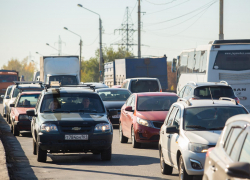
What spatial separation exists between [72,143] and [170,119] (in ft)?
8.25

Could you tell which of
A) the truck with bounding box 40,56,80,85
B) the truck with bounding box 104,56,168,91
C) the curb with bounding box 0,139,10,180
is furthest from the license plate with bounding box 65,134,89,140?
the truck with bounding box 40,56,80,85

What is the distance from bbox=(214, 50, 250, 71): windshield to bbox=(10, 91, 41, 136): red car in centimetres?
915

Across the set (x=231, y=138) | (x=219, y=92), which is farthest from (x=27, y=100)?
(x=231, y=138)

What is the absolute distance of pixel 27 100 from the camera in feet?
62.1

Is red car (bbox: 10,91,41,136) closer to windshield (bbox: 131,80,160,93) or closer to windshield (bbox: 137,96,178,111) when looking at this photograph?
windshield (bbox: 137,96,178,111)

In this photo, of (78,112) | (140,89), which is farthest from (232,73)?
(78,112)

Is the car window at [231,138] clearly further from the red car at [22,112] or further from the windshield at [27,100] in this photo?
the windshield at [27,100]

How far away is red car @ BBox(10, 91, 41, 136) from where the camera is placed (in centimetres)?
1767

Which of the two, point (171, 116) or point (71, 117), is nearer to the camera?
point (171, 116)

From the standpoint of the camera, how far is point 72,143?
11391mm

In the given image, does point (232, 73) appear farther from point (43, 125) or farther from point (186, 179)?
point (186, 179)

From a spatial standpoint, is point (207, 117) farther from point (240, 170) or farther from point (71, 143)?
point (240, 170)

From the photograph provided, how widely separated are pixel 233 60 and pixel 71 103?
13.5 m

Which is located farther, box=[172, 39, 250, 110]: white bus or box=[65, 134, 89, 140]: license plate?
box=[172, 39, 250, 110]: white bus
